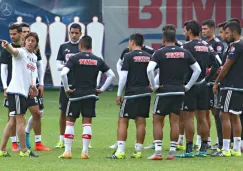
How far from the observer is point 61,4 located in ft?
88.0

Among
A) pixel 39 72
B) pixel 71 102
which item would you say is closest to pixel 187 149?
pixel 71 102

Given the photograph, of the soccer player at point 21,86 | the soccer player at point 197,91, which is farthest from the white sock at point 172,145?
the soccer player at point 21,86

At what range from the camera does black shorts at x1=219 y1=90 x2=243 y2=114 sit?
13.7 meters

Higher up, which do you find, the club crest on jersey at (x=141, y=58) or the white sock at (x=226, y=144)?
the club crest on jersey at (x=141, y=58)

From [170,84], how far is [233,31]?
1.38 metres

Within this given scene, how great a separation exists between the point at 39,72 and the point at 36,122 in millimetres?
867

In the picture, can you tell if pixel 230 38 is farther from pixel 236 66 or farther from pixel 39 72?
pixel 39 72

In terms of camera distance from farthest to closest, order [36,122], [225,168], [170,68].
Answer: [36,122] < [170,68] < [225,168]

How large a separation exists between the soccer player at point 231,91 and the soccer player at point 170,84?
0.61 metres

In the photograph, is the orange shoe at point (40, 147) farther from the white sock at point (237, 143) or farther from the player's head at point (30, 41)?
the white sock at point (237, 143)

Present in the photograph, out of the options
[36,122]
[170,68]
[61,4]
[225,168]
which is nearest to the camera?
[225,168]

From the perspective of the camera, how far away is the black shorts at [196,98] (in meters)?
13.9

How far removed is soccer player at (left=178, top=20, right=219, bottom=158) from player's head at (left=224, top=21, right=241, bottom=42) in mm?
492

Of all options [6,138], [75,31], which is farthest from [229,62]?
[6,138]
